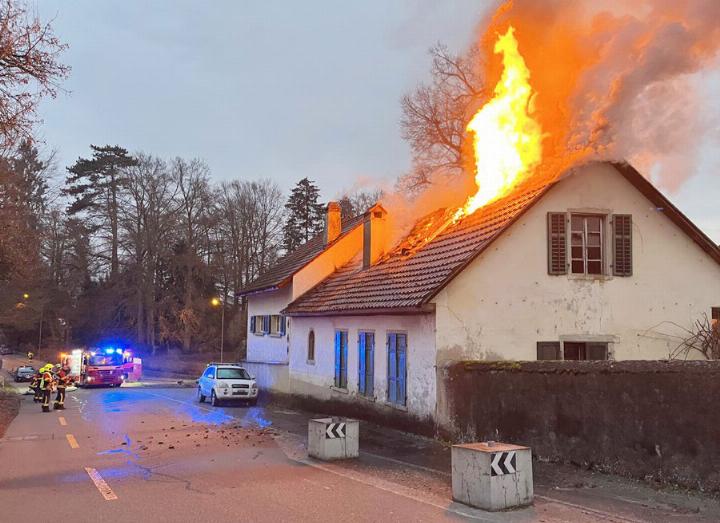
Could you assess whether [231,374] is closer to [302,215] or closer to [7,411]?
[7,411]

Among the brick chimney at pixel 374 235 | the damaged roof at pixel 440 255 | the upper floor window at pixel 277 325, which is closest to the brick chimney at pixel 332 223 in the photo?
the upper floor window at pixel 277 325

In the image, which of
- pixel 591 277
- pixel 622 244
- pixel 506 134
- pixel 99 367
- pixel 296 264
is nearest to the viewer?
pixel 591 277

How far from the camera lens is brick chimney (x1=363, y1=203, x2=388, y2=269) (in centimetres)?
2147

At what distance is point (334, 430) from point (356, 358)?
667 centimetres

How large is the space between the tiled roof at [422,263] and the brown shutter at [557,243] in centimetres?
88

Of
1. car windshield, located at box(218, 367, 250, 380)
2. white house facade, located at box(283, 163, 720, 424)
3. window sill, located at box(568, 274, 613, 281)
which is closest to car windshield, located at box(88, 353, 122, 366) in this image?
car windshield, located at box(218, 367, 250, 380)

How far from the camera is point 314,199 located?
225 ft

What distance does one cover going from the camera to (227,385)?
2420cm

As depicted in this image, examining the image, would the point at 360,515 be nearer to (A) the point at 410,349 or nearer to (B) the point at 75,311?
(A) the point at 410,349

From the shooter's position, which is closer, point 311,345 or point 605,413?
point 605,413

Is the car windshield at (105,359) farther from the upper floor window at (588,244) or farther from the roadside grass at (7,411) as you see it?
the upper floor window at (588,244)

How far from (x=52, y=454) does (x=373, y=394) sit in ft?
26.4

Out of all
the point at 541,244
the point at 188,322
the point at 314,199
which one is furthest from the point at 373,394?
the point at 314,199

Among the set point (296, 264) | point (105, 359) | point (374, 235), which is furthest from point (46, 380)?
point (105, 359)
